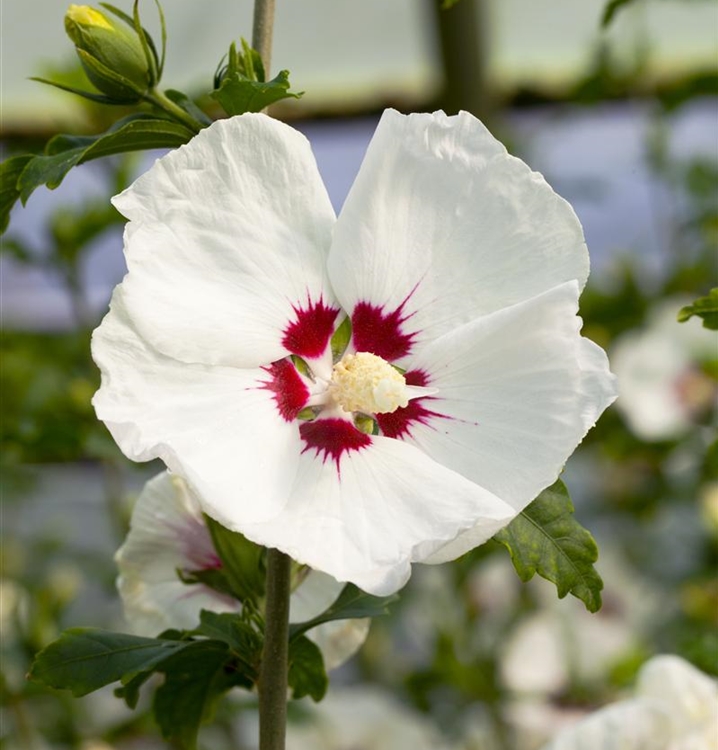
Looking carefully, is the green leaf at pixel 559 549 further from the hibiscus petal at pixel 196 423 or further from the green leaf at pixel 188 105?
the green leaf at pixel 188 105

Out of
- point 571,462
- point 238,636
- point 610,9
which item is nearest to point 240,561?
point 238,636

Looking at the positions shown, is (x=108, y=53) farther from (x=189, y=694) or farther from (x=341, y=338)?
(x=189, y=694)

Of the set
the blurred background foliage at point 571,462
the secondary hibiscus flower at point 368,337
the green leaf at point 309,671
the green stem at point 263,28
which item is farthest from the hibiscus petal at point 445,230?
the blurred background foliage at point 571,462

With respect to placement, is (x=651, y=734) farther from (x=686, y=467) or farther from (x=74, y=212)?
(x=686, y=467)

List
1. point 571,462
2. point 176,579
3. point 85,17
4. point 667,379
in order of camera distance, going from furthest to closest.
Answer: point 571,462
point 667,379
point 176,579
point 85,17

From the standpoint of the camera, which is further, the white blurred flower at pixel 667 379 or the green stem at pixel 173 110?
the white blurred flower at pixel 667 379

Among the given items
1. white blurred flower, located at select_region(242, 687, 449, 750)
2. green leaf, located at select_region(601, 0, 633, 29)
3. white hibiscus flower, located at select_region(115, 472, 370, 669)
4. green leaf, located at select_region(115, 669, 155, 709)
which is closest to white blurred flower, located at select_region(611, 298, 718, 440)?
white blurred flower, located at select_region(242, 687, 449, 750)
